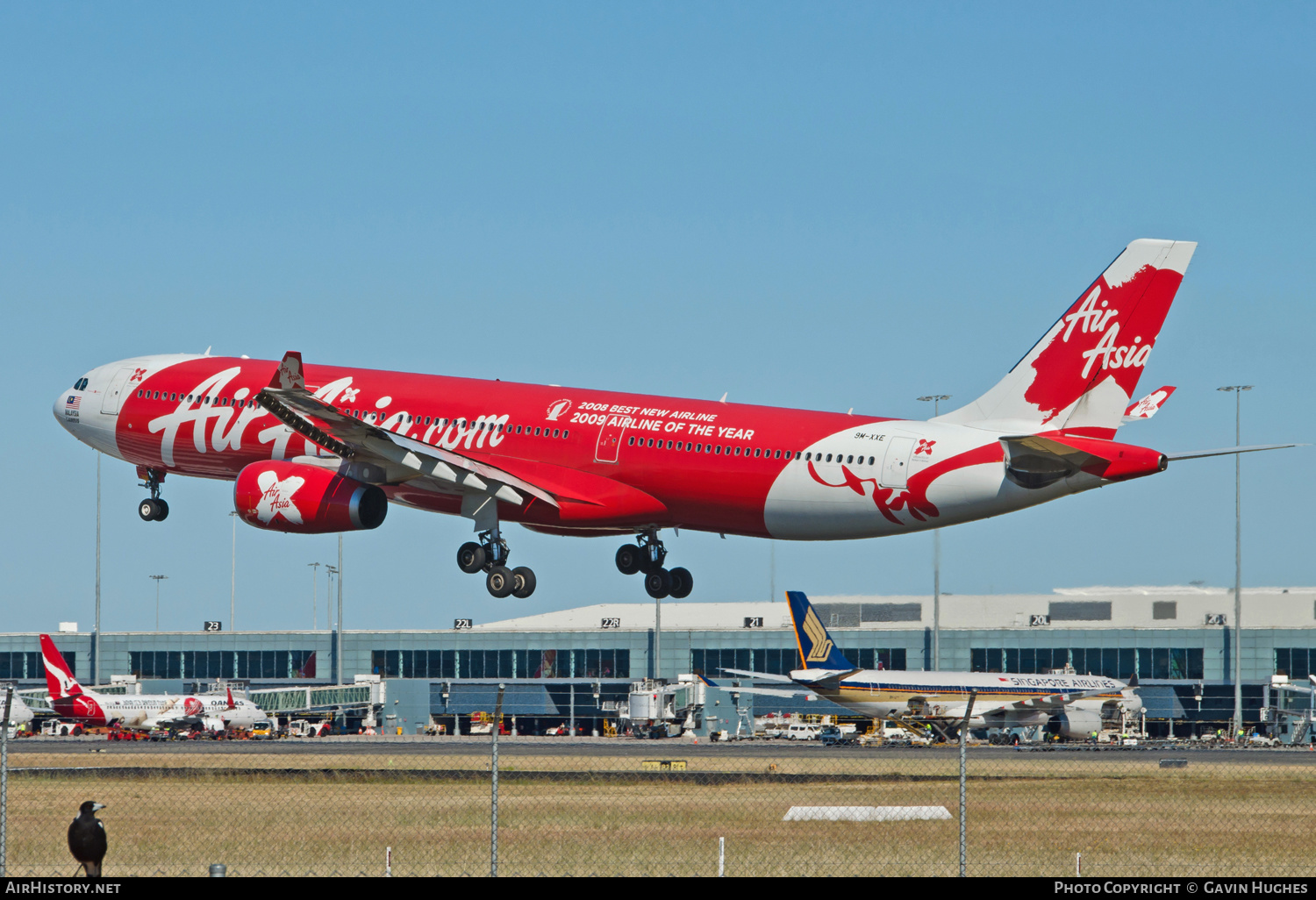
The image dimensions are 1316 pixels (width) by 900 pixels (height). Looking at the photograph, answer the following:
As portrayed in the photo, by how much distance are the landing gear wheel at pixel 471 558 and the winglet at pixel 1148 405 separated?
62.1 feet

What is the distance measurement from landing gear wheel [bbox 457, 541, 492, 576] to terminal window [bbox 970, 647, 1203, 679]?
92.8 meters

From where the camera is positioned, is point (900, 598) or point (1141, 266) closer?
point (1141, 266)

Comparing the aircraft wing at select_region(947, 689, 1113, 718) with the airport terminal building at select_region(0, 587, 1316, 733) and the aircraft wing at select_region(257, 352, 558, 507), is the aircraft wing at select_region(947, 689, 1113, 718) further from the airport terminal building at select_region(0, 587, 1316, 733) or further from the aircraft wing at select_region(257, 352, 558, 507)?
the aircraft wing at select_region(257, 352, 558, 507)

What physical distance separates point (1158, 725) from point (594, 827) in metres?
97.8

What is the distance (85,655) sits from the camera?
152 meters

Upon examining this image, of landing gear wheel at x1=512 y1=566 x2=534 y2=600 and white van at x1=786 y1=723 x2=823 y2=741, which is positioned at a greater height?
landing gear wheel at x1=512 y1=566 x2=534 y2=600

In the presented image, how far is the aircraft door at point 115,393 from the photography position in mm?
55000

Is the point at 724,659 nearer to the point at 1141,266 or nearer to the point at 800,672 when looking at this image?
the point at 800,672

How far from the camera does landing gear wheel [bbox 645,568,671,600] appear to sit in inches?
2036

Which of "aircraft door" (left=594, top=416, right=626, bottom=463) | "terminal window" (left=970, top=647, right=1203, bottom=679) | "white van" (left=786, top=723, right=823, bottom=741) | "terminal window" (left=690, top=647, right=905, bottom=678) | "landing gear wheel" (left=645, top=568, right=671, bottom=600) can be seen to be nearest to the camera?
"aircraft door" (left=594, top=416, right=626, bottom=463)

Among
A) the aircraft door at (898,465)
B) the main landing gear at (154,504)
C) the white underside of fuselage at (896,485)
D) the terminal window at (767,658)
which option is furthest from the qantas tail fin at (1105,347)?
the terminal window at (767,658)

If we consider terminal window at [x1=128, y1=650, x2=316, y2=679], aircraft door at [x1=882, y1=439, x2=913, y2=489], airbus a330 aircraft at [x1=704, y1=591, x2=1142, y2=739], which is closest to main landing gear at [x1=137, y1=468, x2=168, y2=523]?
aircraft door at [x1=882, y1=439, x2=913, y2=489]

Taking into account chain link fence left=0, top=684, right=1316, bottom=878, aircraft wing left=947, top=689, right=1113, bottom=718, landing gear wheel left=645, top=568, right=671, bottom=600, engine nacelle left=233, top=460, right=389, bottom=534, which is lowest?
aircraft wing left=947, top=689, right=1113, bottom=718
